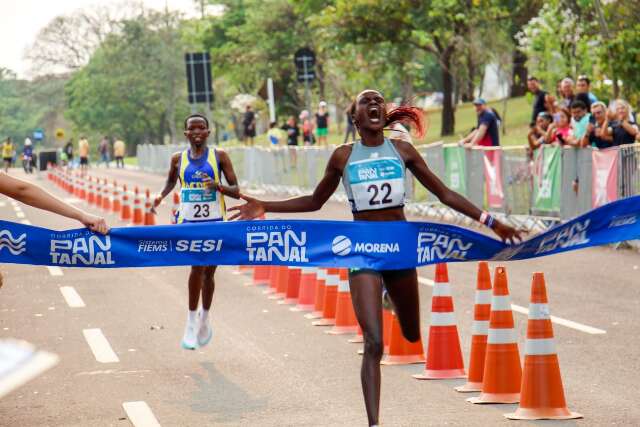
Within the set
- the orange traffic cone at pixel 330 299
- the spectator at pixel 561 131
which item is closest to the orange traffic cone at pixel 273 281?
the orange traffic cone at pixel 330 299

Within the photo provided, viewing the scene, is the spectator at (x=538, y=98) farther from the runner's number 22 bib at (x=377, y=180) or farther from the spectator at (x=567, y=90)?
the runner's number 22 bib at (x=377, y=180)

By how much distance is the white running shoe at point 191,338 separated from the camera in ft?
34.9

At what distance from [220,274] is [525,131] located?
97.1 feet

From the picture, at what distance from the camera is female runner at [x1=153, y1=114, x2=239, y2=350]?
10.7 meters

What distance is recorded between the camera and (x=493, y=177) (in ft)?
71.5

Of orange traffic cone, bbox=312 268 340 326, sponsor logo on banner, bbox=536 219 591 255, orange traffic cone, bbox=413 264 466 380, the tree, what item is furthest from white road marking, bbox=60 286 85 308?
→ the tree

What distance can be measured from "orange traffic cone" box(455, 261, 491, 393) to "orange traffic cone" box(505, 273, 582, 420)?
0.81m

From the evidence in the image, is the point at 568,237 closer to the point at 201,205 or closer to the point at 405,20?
the point at 201,205

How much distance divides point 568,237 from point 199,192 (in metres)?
4.21

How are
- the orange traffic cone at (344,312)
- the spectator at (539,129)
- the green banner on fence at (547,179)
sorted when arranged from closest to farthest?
1. the orange traffic cone at (344,312)
2. the green banner on fence at (547,179)
3. the spectator at (539,129)

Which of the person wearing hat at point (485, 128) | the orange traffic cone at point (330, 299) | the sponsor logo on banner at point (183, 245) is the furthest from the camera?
the person wearing hat at point (485, 128)

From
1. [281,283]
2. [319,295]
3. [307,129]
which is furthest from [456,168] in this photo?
[307,129]

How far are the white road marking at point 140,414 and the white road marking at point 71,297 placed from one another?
19.3 feet

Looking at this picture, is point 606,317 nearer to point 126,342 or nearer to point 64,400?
point 126,342
